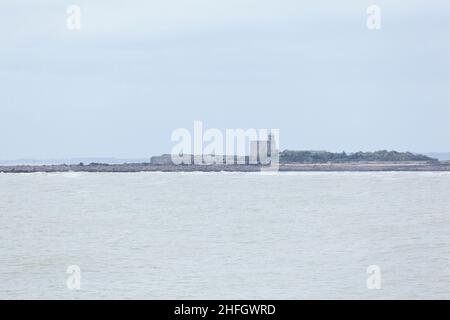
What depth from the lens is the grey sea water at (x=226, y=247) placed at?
34281mm

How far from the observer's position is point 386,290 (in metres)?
33.0

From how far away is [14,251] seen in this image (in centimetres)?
4806

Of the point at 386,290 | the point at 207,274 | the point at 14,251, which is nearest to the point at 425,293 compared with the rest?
the point at 386,290

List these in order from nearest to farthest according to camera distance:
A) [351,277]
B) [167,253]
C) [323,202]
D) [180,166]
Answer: [351,277] → [167,253] → [323,202] → [180,166]

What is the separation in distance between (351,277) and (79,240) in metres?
22.7

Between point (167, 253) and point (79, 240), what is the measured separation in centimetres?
1055

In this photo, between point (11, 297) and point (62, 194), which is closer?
Result: point (11, 297)

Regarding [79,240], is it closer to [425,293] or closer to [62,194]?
[425,293]

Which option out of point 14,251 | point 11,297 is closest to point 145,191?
point 14,251

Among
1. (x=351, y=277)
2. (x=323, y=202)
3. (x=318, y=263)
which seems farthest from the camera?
(x=323, y=202)

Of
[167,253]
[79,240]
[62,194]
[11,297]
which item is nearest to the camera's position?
[11,297]

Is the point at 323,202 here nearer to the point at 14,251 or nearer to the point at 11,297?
the point at 14,251

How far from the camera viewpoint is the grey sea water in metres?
34.3

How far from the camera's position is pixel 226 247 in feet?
164
